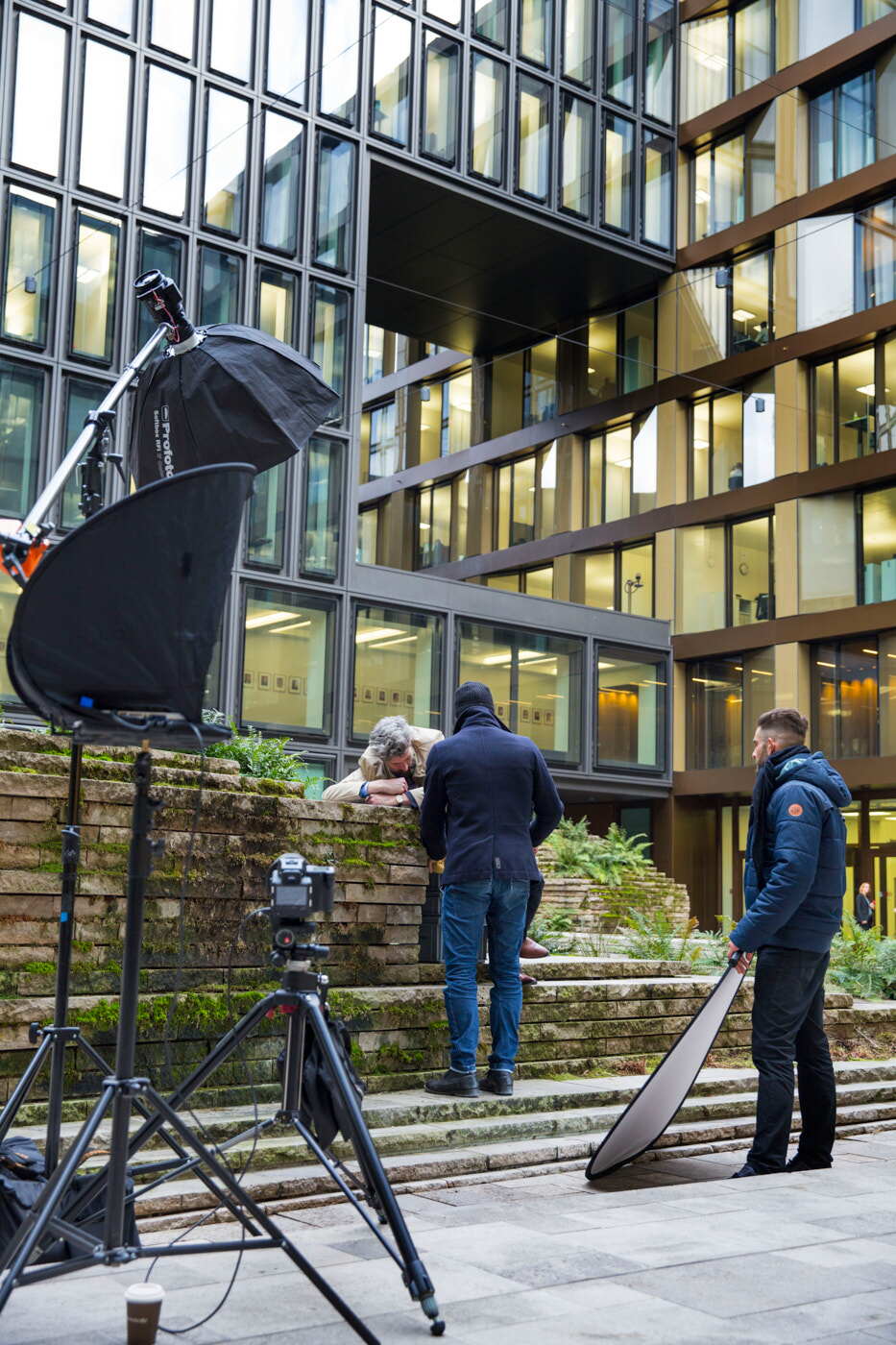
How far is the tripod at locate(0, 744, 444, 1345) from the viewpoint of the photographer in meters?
3.21

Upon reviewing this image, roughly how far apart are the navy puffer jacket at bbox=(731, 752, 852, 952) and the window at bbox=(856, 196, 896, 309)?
24.1 m

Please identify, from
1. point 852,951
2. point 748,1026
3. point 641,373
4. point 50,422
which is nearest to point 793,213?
point 641,373

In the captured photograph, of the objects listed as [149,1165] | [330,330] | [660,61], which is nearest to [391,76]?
[330,330]

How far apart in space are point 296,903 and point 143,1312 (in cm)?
108

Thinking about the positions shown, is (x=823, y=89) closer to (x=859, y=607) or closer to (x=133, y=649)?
(x=859, y=607)

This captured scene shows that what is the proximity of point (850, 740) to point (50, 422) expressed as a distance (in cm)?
1691

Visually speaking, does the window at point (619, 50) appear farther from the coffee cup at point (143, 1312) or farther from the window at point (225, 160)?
the coffee cup at point (143, 1312)

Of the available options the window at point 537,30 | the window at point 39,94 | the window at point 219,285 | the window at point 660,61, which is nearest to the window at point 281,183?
the window at point 219,285

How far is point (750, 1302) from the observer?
391 cm

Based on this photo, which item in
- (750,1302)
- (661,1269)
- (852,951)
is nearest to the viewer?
(750,1302)

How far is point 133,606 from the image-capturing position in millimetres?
3428

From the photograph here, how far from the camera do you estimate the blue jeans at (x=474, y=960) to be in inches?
262

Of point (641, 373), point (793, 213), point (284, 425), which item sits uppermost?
point (793, 213)

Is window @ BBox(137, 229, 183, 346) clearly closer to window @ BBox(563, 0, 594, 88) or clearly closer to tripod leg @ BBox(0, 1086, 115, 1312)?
window @ BBox(563, 0, 594, 88)
